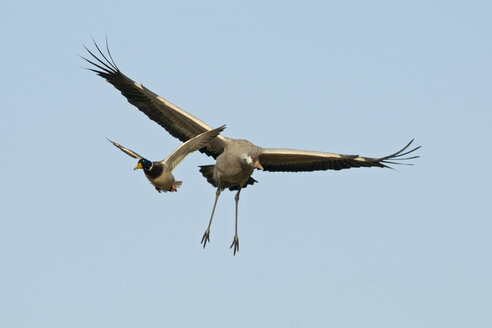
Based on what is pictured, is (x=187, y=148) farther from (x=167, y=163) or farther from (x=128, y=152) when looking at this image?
(x=128, y=152)

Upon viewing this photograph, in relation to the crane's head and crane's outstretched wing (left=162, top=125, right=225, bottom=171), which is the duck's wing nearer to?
crane's outstretched wing (left=162, top=125, right=225, bottom=171)

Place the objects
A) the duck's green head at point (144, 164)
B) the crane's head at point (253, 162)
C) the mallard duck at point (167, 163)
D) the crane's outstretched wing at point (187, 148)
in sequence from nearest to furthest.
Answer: the duck's green head at point (144, 164), the mallard duck at point (167, 163), the crane's outstretched wing at point (187, 148), the crane's head at point (253, 162)

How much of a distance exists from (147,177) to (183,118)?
3.23 m

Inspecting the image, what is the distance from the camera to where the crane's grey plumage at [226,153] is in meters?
20.2

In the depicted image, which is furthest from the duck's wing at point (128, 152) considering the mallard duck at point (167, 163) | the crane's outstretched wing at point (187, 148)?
the crane's outstretched wing at point (187, 148)

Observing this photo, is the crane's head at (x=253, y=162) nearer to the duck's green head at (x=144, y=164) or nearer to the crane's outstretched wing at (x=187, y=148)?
the crane's outstretched wing at (x=187, y=148)

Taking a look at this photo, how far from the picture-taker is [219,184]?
2125cm

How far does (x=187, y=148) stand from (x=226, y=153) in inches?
108

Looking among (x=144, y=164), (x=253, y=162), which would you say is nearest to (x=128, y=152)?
(x=144, y=164)

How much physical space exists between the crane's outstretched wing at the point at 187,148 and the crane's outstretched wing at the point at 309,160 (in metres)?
3.08

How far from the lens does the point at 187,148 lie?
1773 cm

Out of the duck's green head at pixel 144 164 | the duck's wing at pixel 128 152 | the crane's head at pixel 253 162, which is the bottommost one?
the duck's green head at pixel 144 164

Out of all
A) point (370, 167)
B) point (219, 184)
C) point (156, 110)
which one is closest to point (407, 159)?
point (370, 167)

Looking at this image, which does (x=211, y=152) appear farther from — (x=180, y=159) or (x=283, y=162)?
→ (x=180, y=159)
